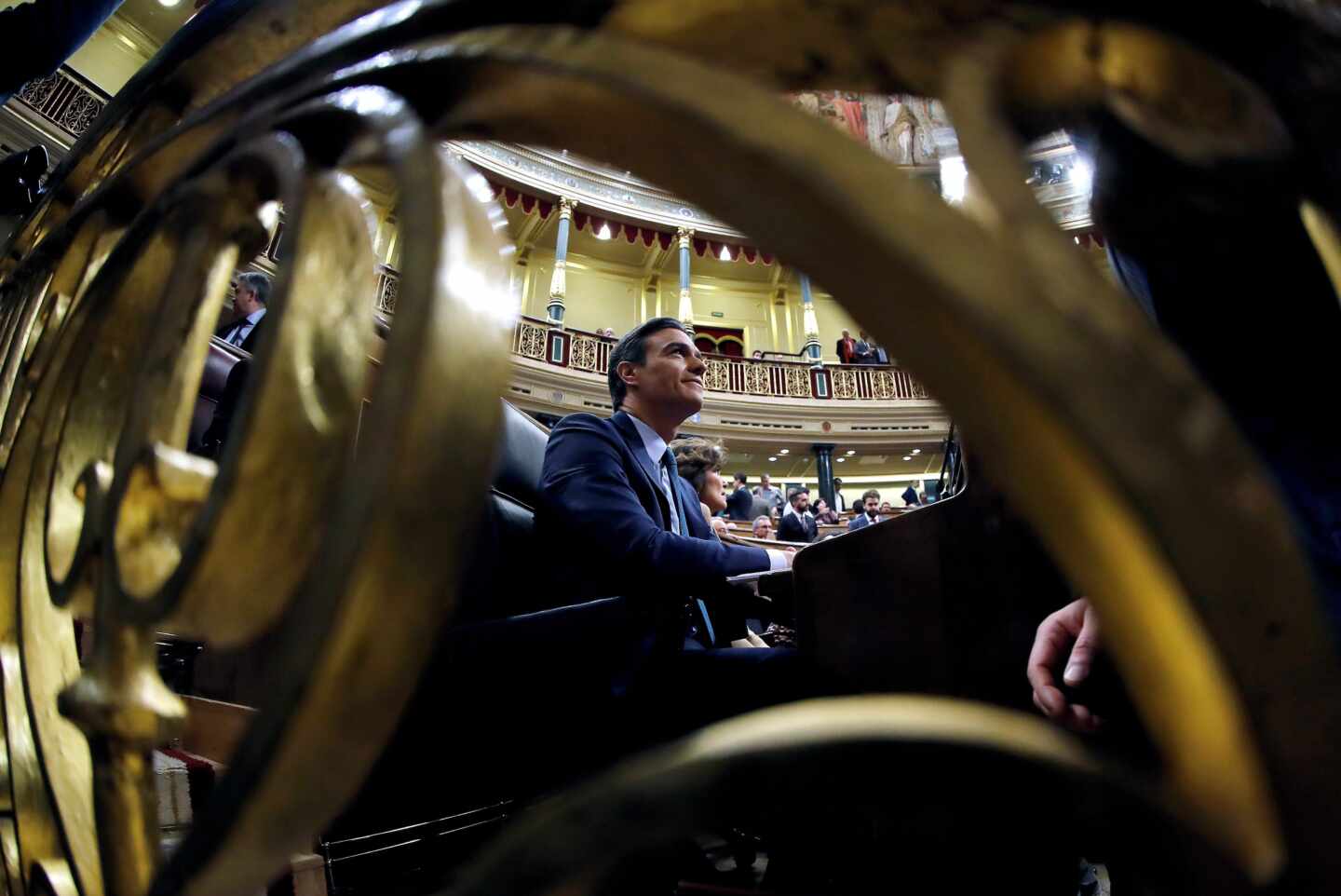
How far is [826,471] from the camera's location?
8734 millimetres

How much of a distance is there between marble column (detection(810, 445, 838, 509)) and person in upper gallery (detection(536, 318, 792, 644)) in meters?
7.41

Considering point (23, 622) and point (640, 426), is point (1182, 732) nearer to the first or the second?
point (23, 622)

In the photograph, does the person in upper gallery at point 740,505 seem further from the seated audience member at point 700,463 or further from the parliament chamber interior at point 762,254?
the parliament chamber interior at point 762,254

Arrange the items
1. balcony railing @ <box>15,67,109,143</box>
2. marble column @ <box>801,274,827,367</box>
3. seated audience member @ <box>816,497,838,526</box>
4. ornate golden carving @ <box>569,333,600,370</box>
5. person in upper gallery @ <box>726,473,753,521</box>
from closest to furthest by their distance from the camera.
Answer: balcony railing @ <box>15,67,109,143</box> → person in upper gallery @ <box>726,473,753,521</box> → seated audience member @ <box>816,497,838,526</box> → ornate golden carving @ <box>569,333,600,370</box> → marble column @ <box>801,274,827,367</box>

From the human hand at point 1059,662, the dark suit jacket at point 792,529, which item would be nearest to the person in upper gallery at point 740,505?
the dark suit jacket at point 792,529

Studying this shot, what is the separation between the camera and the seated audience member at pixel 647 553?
79 centimetres

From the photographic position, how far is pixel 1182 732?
0.08 metres

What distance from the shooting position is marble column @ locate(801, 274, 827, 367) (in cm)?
1014

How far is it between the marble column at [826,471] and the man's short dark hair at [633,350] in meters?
7.34

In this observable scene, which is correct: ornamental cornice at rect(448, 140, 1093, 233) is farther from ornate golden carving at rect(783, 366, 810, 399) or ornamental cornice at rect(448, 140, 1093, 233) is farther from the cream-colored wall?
the cream-colored wall

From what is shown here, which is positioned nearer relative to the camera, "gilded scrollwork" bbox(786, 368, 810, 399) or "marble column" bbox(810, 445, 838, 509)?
"marble column" bbox(810, 445, 838, 509)

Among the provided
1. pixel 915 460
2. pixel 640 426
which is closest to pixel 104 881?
pixel 640 426

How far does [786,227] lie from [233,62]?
25 centimetres

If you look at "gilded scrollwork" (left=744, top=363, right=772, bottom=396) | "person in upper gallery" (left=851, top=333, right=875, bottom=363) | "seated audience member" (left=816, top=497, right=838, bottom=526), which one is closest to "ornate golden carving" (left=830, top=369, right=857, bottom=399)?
"person in upper gallery" (left=851, top=333, right=875, bottom=363)
